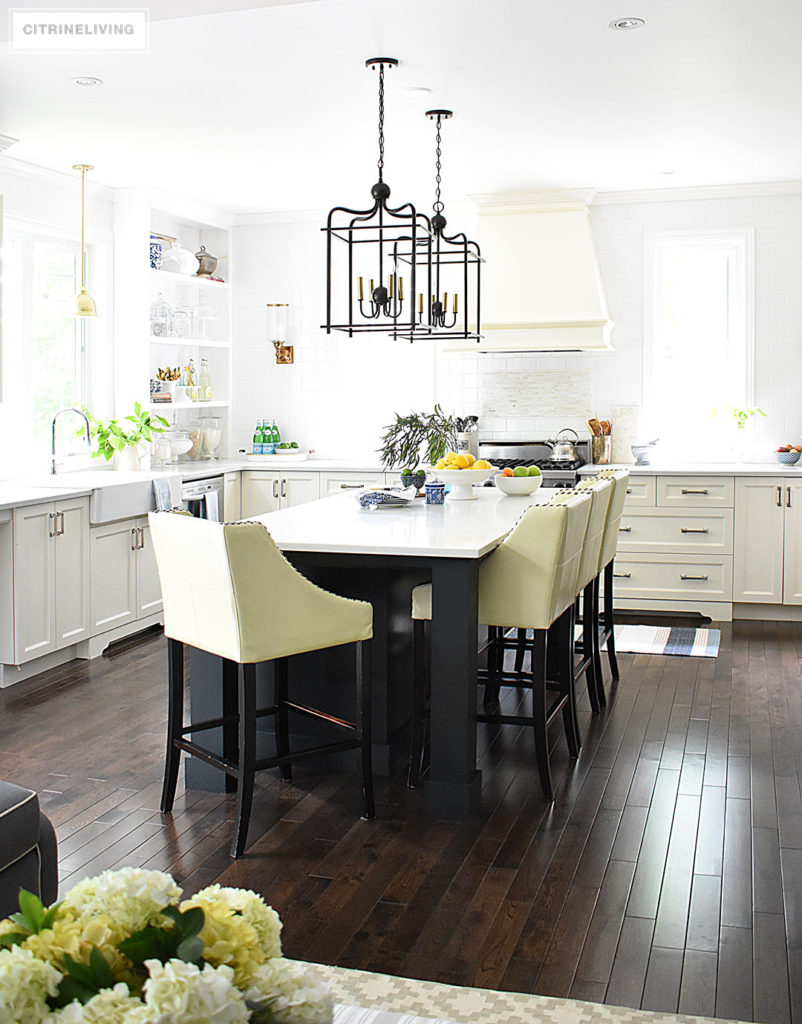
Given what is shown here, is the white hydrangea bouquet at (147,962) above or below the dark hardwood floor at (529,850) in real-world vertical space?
above

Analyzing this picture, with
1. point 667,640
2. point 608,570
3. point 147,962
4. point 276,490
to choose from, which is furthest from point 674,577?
point 147,962

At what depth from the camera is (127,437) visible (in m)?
6.42

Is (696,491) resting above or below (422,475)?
below

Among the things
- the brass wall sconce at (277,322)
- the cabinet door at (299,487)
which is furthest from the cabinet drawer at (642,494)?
the brass wall sconce at (277,322)

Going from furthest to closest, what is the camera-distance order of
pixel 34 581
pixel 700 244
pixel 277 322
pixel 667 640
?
1. pixel 277 322
2. pixel 700 244
3. pixel 667 640
4. pixel 34 581

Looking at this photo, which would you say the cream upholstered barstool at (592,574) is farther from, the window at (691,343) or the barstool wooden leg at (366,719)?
the window at (691,343)

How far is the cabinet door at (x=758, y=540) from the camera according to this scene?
6535mm

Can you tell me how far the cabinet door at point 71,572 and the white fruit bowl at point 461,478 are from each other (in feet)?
6.14

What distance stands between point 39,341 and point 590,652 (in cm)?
389

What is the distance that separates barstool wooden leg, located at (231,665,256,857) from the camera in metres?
3.20

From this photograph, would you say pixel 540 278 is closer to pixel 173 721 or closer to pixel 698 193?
pixel 698 193

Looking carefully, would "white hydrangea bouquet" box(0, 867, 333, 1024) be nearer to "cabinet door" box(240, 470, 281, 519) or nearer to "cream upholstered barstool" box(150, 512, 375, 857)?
"cream upholstered barstool" box(150, 512, 375, 857)

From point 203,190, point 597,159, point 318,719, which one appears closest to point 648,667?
point 318,719

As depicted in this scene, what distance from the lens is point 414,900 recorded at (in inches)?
114
